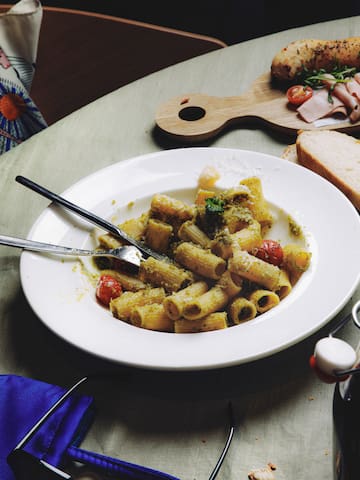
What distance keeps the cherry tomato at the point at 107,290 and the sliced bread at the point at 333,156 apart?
2.17 feet

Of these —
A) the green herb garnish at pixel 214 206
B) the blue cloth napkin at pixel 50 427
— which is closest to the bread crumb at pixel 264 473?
the blue cloth napkin at pixel 50 427

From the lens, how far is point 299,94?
1.76m

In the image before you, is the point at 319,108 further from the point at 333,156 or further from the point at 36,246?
the point at 36,246

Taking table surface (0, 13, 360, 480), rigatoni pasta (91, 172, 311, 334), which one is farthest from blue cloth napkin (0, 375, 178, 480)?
rigatoni pasta (91, 172, 311, 334)

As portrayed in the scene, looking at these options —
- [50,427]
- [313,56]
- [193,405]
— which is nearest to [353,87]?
[313,56]

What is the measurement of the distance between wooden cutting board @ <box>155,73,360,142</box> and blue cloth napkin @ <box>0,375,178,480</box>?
0.96 meters

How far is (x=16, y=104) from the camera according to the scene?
2090 millimetres

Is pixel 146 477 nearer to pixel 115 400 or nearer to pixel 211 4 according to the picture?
pixel 115 400

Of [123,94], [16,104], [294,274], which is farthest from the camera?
[16,104]

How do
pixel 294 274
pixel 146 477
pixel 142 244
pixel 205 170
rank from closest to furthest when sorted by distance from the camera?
pixel 146 477, pixel 294 274, pixel 142 244, pixel 205 170

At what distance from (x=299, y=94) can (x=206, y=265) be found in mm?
841

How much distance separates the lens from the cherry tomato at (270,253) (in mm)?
1225

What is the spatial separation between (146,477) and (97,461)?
0.09 metres

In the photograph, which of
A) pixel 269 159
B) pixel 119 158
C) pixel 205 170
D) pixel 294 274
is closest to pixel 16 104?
pixel 119 158
